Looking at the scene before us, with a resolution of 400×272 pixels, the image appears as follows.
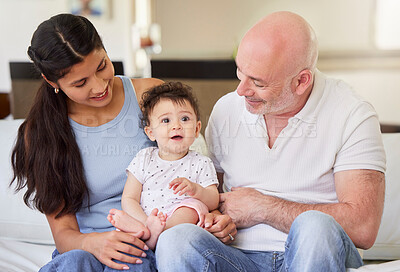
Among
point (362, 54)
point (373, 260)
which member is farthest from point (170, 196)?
point (362, 54)

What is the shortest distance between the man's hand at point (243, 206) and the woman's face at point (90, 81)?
0.51 metres

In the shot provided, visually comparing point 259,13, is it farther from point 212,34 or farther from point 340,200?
point 340,200

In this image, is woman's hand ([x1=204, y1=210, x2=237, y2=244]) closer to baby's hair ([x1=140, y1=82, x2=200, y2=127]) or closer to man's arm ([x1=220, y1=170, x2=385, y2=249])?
man's arm ([x1=220, y1=170, x2=385, y2=249])

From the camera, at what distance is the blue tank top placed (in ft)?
5.16

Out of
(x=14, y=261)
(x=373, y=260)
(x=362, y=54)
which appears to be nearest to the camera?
(x=14, y=261)

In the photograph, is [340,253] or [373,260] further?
[373,260]

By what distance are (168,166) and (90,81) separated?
0.37 metres

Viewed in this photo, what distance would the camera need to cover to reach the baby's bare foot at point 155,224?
4.46 feet

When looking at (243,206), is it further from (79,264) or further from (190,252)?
(79,264)

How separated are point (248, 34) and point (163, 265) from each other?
75cm

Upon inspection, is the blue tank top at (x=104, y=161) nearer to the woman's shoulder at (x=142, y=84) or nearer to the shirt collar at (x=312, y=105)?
the woman's shoulder at (x=142, y=84)

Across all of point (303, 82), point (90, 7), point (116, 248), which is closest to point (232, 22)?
point (90, 7)

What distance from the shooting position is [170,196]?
150 centimetres

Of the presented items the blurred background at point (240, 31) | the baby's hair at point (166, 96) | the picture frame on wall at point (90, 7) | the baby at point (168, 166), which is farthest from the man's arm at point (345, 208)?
the picture frame on wall at point (90, 7)
